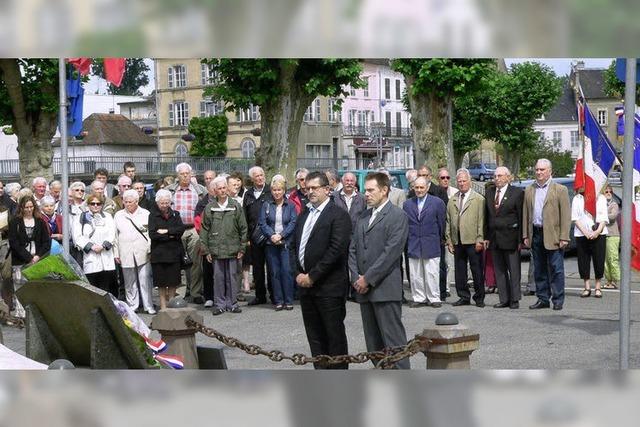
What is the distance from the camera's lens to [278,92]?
23641 millimetres

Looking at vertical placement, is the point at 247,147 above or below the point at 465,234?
above

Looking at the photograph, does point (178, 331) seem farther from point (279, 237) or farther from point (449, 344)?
point (279, 237)

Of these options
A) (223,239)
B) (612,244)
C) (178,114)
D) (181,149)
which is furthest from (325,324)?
(178,114)

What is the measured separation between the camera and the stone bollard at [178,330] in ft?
21.5

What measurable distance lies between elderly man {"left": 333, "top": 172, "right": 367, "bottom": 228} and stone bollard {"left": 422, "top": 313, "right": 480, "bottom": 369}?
797 cm

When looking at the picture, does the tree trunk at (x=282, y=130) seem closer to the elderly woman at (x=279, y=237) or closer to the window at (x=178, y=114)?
the elderly woman at (x=279, y=237)

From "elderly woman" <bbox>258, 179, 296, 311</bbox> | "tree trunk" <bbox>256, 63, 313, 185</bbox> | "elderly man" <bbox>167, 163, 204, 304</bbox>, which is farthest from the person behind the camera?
"tree trunk" <bbox>256, 63, 313, 185</bbox>

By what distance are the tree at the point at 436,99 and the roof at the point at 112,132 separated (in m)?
50.8

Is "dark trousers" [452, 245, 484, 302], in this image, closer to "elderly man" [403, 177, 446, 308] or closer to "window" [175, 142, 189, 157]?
"elderly man" [403, 177, 446, 308]

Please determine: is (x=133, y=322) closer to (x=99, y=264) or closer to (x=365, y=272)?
(x=365, y=272)

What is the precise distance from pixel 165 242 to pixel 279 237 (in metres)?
1.55

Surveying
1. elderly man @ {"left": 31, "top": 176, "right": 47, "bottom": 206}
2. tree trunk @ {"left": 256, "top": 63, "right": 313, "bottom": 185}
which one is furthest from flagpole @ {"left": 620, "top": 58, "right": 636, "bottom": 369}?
tree trunk @ {"left": 256, "top": 63, "right": 313, "bottom": 185}

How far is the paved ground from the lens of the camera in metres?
9.71

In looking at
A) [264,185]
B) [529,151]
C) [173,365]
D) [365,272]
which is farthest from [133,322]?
[529,151]
